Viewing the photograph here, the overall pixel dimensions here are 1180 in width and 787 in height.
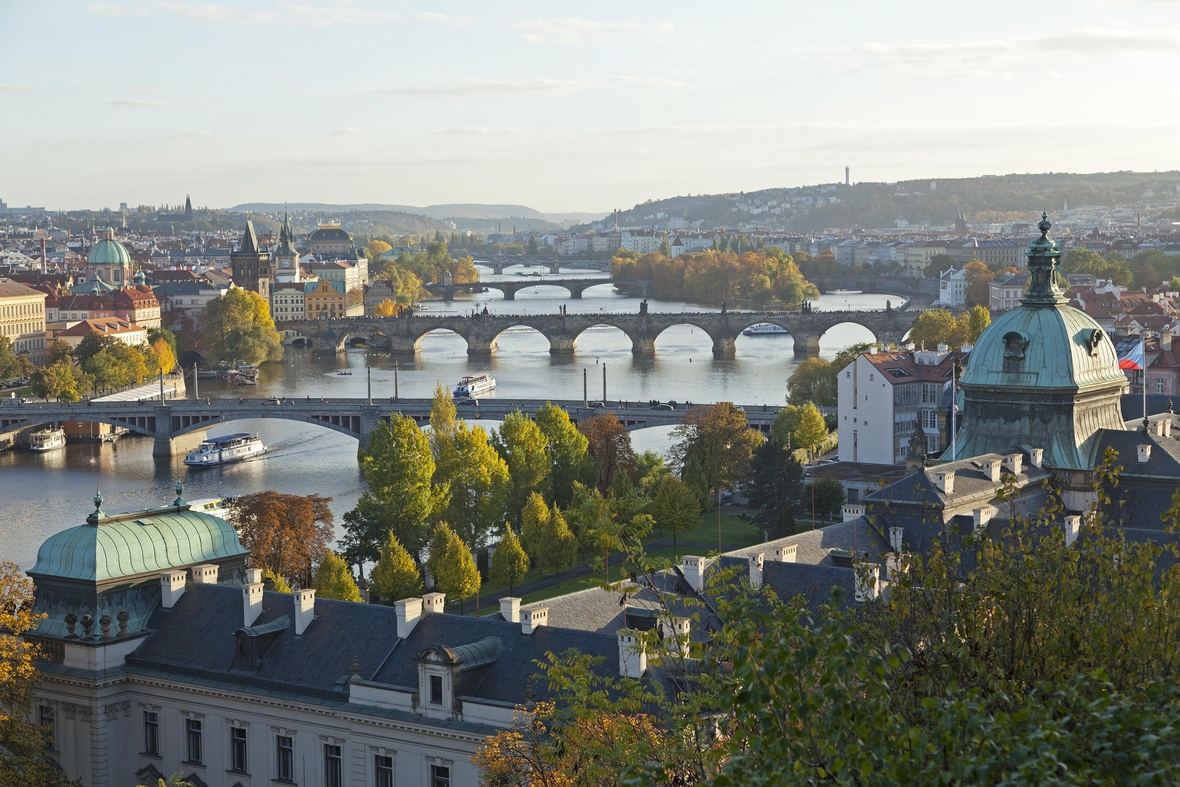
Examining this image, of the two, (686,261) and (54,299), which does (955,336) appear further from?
(686,261)

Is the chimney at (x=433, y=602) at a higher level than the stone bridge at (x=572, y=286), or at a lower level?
higher

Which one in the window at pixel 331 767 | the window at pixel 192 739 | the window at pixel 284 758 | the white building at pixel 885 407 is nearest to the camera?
the window at pixel 331 767

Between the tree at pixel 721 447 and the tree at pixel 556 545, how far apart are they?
1078 cm

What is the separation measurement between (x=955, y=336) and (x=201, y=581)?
58787mm

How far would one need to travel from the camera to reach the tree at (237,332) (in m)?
94.4

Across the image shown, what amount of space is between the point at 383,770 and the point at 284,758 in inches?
65.0

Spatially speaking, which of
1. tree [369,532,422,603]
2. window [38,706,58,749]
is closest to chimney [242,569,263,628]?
window [38,706,58,749]

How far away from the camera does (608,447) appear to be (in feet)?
163

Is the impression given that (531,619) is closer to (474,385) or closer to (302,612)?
(302,612)

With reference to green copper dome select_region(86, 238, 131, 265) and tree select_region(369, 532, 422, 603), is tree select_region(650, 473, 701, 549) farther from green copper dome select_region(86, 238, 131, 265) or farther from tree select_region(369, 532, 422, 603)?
green copper dome select_region(86, 238, 131, 265)

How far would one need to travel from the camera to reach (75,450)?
6638 cm

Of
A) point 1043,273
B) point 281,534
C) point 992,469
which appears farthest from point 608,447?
point 992,469

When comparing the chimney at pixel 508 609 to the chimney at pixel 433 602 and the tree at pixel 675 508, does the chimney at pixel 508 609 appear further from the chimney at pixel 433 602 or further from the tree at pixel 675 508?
the tree at pixel 675 508

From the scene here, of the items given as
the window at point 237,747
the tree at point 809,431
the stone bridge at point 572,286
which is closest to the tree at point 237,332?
the tree at point 809,431
